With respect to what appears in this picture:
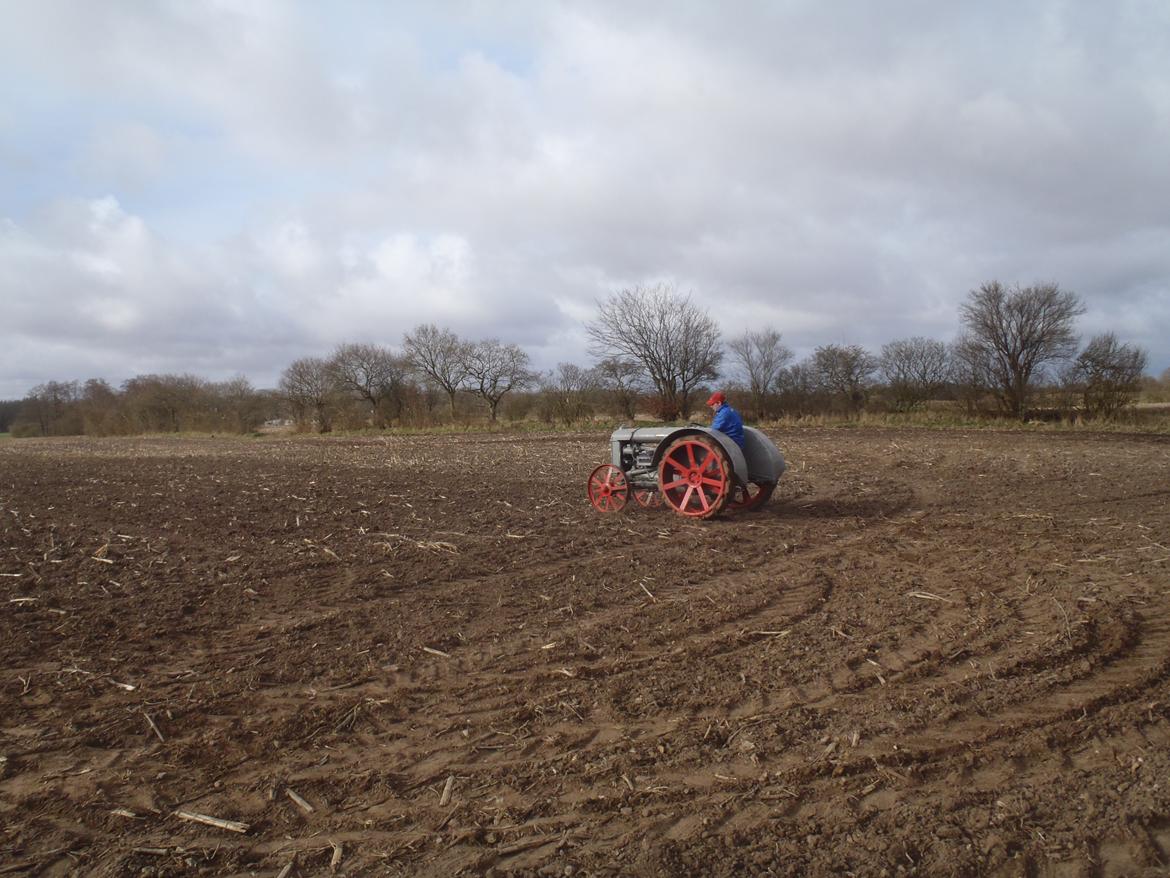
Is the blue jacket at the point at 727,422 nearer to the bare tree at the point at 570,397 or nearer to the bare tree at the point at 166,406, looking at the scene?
the bare tree at the point at 570,397

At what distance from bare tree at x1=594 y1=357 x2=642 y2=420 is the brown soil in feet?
90.8

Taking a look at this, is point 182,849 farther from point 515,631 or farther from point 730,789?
point 515,631

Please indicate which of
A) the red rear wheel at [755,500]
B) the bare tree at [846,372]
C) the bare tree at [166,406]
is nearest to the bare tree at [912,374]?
the bare tree at [846,372]

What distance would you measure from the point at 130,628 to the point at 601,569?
3.79 metres

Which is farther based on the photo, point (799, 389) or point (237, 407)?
point (237, 407)

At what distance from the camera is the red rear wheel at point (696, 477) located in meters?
8.72

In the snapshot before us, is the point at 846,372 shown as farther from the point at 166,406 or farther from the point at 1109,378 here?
the point at 166,406

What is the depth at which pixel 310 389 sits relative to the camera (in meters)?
45.3

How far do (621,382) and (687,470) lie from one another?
2782 cm

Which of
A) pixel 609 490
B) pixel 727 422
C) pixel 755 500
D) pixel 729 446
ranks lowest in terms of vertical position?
pixel 755 500

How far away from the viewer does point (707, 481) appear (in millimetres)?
8875

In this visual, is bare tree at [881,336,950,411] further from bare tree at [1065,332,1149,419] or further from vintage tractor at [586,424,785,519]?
vintage tractor at [586,424,785,519]

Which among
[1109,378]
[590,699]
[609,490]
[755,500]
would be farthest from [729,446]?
[1109,378]

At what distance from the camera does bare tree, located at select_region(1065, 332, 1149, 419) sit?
24.4m
